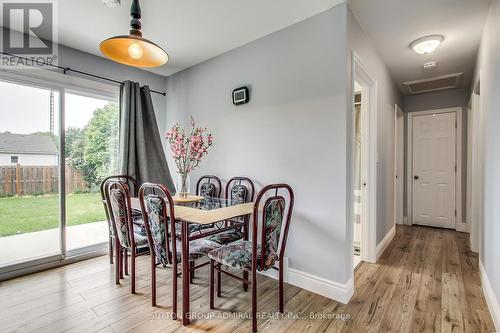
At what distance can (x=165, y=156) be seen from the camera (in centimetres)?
375

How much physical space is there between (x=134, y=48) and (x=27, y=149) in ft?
6.38

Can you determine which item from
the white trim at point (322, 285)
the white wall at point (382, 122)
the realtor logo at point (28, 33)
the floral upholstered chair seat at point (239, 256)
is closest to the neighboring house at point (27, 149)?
the realtor logo at point (28, 33)

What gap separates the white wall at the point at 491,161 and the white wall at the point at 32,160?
4.18m

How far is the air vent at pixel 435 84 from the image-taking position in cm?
374

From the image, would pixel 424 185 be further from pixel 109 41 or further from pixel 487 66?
pixel 109 41

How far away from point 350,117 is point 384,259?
190 centimetres

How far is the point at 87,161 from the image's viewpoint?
3174 mm

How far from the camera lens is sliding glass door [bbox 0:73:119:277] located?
8.52 feet

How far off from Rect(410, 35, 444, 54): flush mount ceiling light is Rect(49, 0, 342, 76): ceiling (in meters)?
1.25

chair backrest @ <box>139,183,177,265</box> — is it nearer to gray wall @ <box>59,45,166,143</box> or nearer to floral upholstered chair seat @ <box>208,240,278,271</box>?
floral upholstered chair seat @ <box>208,240,278,271</box>

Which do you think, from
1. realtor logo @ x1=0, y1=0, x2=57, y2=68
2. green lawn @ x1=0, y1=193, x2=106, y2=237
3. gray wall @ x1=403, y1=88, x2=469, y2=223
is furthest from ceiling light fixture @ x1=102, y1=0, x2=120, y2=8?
gray wall @ x1=403, y1=88, x2=469, y2=223

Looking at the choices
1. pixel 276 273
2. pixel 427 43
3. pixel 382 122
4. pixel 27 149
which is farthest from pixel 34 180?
pixel 427 43

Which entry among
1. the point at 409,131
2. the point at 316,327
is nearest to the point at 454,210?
the point at 409,131

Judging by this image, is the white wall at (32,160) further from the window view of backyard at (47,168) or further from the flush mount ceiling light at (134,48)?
the flush mount ceiling light at (134,48)
